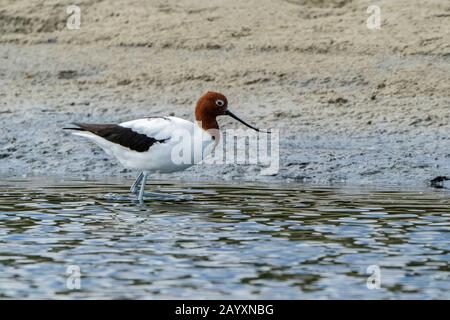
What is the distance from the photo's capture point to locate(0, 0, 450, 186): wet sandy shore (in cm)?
1242

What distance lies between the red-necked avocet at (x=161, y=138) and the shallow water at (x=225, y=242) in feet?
0.99

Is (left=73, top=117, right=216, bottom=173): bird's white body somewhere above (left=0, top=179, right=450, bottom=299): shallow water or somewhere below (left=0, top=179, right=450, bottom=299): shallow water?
above

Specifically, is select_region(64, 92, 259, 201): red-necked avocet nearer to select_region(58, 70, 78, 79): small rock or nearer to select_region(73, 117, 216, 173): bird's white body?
select_region(73, 117, 216, 173): bird's white body

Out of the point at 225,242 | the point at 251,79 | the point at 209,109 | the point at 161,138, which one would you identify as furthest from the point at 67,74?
the point at 225,242

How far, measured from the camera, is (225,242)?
8250 millimetres

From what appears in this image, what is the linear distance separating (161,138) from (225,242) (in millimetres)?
2299

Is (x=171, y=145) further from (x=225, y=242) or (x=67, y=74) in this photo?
(x=67, y=74)

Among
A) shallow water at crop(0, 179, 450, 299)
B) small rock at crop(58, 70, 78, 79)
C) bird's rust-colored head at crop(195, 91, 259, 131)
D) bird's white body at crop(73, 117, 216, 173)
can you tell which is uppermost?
small rock at crop(58, 70, 78, 79)

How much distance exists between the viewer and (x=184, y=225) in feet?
29.5

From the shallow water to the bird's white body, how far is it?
0.31 metres

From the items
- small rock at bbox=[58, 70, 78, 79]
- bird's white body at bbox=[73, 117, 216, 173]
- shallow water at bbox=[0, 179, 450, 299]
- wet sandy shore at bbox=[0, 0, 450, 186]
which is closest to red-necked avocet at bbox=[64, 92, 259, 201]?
bird's white body at bbox=[73, 117, 216, 173]

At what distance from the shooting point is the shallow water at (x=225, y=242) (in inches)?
271
